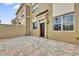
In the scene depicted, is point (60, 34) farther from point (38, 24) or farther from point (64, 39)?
point (38, 24)

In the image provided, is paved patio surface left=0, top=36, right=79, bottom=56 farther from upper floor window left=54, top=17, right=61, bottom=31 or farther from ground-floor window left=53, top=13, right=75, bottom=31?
upper floor window left=54, top=17, right=61, bottom=31

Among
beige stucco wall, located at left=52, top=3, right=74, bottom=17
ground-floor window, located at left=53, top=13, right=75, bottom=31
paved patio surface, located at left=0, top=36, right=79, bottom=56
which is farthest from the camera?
ground-floor window, located at left=53, top=13, right=75, bottom=31

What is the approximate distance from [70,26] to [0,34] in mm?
5549

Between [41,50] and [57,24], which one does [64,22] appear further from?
[41,50]

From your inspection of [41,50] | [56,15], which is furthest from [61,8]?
[41,50]

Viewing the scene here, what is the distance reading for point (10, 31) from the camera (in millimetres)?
10055

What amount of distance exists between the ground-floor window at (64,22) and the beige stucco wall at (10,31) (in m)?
4.09

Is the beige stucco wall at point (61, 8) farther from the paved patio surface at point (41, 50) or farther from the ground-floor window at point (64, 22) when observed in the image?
the paved patio surface at point (41, 50)

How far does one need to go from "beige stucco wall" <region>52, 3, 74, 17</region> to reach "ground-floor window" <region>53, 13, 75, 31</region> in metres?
0.21

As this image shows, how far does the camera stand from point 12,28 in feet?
33.7

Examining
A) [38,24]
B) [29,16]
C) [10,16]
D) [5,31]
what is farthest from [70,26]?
[29,16]

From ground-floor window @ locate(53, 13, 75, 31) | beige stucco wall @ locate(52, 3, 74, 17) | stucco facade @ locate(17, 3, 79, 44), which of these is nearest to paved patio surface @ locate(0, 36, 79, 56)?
stucco facade @ locate(17, 3, 79, 44)

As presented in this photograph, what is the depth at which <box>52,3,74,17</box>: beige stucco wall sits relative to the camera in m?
5.71

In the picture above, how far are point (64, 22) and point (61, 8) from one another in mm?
699
